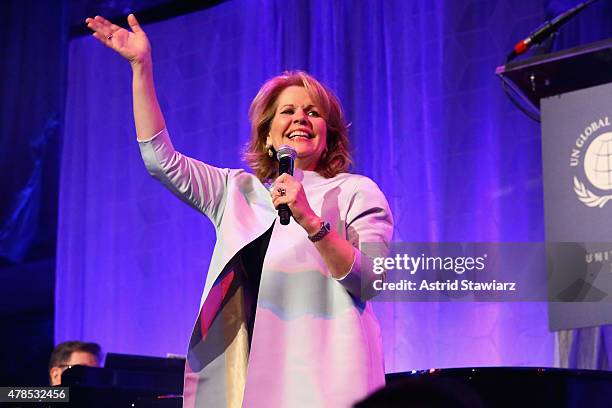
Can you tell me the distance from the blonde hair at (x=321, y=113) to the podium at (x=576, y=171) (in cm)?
111

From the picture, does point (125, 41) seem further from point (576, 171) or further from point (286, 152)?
point (576, 171)

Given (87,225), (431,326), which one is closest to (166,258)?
(87,225)

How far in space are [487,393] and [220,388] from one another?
0.97 metres

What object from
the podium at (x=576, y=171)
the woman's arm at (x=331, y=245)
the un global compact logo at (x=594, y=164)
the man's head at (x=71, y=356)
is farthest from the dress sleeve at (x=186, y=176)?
the man's head at (x=71, y=356)

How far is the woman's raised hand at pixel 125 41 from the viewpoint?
237 centimetres

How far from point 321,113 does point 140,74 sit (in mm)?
469

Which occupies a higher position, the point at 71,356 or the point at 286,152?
the point at 286,152

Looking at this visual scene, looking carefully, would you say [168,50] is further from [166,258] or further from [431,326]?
[431,326]

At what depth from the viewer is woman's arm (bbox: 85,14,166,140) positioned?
2.33 metres

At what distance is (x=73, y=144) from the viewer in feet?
19.8

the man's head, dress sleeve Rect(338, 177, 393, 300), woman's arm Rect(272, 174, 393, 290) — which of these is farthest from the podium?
the man's head

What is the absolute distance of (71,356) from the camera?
490cm

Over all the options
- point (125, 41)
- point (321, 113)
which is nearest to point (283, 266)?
point (321, 113)

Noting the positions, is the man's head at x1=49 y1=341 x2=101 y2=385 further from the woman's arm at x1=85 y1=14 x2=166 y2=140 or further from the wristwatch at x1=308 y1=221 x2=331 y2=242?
the wristwatch at x1=308 y1=221 x2=331 y2=242
